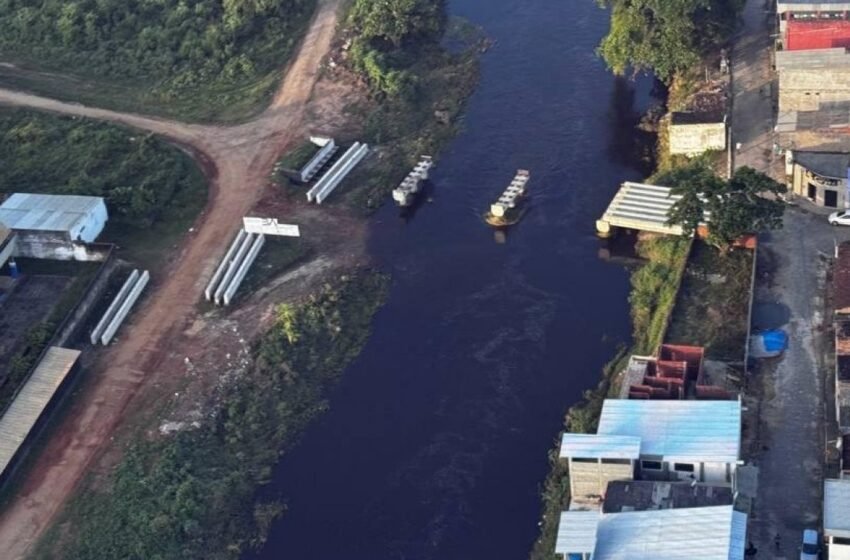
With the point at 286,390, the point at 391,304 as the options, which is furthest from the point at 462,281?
the point at 286,390

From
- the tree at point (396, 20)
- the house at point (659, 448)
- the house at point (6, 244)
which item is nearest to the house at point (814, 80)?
the tree at point (396, 20)

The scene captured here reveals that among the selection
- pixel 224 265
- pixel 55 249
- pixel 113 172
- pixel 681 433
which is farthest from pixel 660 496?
pixel 113 172

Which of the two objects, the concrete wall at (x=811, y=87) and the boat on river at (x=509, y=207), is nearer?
the concrete wall at (x=811, y=87)

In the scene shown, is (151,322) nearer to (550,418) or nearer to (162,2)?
(550,418)

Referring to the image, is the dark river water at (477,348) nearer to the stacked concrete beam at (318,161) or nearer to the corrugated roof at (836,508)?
the stacked concrete beam at (318,161)

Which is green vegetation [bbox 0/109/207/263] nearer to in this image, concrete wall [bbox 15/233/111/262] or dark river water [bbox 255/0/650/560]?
concrete wall [bbox 15/233/111/262]

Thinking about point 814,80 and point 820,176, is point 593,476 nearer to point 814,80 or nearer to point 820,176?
point 820,176

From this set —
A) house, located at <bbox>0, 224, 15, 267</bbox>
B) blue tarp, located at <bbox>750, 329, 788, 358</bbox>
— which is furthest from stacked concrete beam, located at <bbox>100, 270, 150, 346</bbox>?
blue tarp, located at <bbox>750, 329, 788, 358</bbox>
